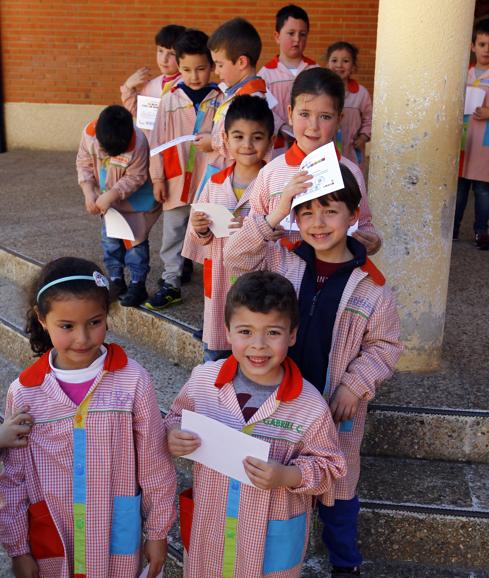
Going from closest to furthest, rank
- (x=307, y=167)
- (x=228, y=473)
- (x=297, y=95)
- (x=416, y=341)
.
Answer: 1. (x=228, y=473)
2. (x=307, y=167)
3. (x=297, y=95)
4. (x=416, y=341)

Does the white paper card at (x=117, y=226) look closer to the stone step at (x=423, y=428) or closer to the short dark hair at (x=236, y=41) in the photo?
the short dark hair at (x=236, y=41)

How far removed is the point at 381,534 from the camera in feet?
10.9

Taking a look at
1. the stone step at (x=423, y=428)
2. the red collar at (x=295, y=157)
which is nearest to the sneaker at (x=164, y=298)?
the stone step at (x=423, y=428)

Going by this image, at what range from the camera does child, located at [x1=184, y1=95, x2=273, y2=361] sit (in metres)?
3.57

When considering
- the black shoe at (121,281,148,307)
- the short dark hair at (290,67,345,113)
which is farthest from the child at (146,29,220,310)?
the short dark hair at (290,67,345,113)

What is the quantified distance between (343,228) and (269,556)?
42.7 inches

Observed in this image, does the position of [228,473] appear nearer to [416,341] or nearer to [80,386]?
[80,386]

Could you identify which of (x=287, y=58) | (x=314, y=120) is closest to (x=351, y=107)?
(x=287, y=58)

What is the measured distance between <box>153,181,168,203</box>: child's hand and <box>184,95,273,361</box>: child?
3.73 feet

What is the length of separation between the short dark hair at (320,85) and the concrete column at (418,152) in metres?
0.62

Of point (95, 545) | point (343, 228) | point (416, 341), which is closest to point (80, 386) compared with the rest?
point (95, 545)

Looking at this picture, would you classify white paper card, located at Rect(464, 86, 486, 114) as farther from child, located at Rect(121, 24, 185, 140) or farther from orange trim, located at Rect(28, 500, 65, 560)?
orange trim, located at Rect(28, 500, 65, 560)

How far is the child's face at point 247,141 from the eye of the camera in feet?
11.7

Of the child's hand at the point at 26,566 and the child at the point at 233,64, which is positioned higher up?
the child at the point at 233,64
